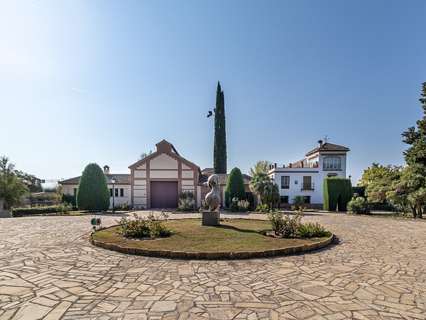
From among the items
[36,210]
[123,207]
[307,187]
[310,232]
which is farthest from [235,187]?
[36,210]

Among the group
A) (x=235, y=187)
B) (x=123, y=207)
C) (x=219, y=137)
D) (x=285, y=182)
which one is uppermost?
(x=219, y=137)

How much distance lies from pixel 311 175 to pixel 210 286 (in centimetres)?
2810

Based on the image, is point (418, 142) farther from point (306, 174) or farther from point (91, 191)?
point (91, 191)

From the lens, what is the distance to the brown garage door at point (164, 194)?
2598cm

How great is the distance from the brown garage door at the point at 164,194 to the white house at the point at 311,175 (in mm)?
11806

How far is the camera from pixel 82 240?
856cm

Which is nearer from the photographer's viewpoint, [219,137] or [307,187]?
[307,187]

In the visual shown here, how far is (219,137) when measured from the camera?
3494 centimetres

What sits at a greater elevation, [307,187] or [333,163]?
[333,163]

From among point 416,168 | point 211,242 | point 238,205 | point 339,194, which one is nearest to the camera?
point 211,242

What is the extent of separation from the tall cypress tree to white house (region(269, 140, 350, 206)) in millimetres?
6932

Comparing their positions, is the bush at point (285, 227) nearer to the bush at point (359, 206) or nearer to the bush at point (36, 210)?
the bush at point (359, 206)

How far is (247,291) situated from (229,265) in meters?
1.52

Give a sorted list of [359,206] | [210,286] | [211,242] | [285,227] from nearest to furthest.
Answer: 1. [210,286]
2. [211,242]
3. [285,227]
4. [359,206]
